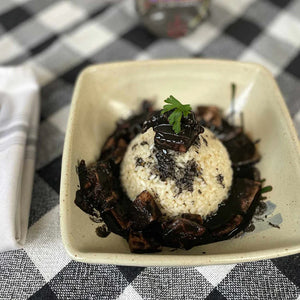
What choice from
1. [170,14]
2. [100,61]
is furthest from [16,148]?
[170,14]

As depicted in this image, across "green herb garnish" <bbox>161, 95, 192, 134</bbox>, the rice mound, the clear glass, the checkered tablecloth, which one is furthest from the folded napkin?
the clear glass

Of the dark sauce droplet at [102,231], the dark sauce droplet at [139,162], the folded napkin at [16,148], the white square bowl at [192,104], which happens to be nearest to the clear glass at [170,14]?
the white square bowl at [192,104]

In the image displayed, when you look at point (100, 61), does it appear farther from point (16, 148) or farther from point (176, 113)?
point (176, 113)

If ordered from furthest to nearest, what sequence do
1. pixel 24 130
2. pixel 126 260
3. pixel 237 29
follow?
pixel 237 29
pixel 24 130
pixel 126 260

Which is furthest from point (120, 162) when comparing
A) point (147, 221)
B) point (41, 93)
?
point (41, 93)

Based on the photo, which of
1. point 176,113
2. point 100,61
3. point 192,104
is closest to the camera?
point 176,113

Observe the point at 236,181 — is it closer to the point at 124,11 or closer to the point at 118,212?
the point at 118,212

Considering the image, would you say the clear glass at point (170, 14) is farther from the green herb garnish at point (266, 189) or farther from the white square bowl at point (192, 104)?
the green herb garnish at point (266, 189)
